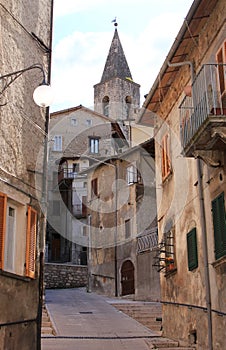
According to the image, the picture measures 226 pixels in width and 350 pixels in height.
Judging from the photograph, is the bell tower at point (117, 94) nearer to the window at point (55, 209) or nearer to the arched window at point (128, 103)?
the arched window at point (128, 103)

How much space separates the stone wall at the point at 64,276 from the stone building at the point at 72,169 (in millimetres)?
8436

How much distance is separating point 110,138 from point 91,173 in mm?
16502

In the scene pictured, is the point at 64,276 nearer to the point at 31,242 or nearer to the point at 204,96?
the point at 31,242

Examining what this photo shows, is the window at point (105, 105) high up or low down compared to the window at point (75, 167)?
up

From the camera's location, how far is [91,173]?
36.2 meters

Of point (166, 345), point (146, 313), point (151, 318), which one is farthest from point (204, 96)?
point (146, 313)

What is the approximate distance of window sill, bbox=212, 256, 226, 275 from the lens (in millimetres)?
9953

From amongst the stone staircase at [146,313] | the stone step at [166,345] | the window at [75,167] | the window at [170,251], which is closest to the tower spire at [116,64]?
the window at [75,167]

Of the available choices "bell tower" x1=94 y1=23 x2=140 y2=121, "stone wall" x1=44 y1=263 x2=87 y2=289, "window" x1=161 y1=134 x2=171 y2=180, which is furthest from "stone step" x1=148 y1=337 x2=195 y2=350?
"bell tower" x1=94 y1=23 x2=140 y2=121

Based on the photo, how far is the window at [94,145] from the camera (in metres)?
52.1

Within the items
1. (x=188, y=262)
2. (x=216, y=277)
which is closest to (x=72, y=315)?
(x=188, y=262)

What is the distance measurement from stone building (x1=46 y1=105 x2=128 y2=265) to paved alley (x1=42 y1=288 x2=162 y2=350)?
25610 mm

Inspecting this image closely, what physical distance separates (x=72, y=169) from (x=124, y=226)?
1971cm

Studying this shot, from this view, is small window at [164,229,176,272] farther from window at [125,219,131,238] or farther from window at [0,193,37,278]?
window at [125,219,131,238]
